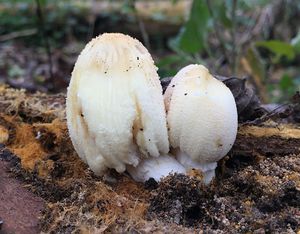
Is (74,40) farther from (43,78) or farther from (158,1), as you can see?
(43,78)

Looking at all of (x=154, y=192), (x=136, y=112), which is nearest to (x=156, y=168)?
(x=154, y=192)

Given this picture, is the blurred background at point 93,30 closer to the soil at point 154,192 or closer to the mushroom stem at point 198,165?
the soil at point 154,192

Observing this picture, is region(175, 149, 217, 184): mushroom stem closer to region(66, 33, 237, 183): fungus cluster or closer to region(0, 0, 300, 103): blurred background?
region(66, 33, 237, 183): fungus cluster

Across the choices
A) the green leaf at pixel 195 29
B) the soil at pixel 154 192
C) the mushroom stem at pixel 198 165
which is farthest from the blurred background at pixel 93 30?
the mushroom stem at pixel 198 165

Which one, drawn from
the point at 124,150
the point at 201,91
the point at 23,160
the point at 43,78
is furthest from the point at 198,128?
the point at 43,78

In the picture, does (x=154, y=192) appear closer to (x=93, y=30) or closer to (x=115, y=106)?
(x=115, y=106)
